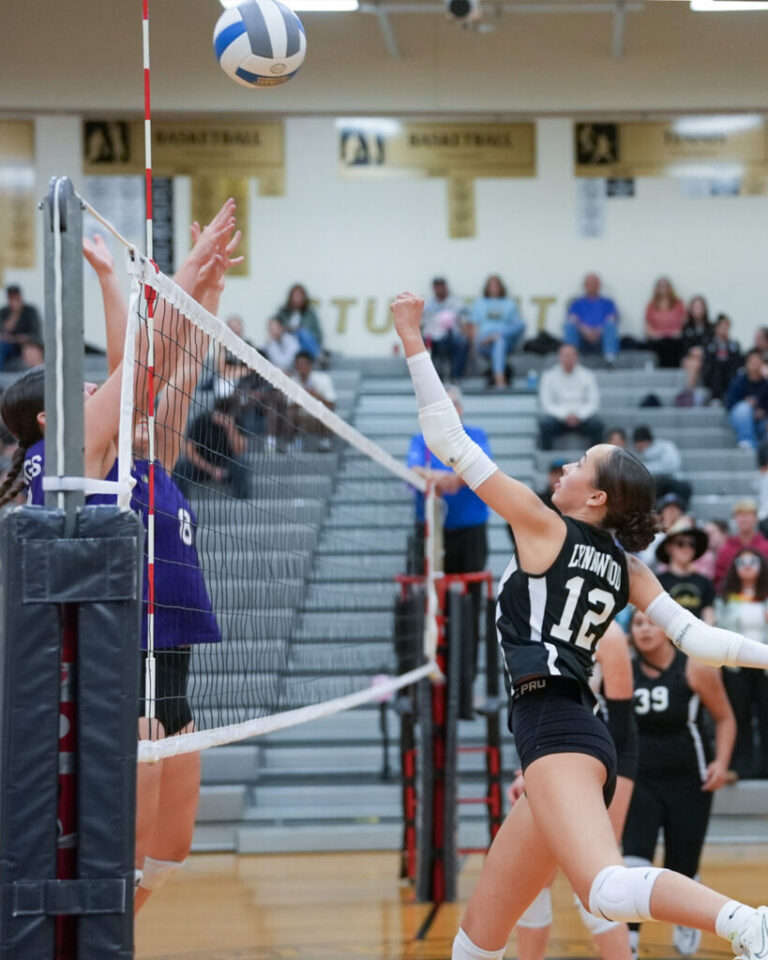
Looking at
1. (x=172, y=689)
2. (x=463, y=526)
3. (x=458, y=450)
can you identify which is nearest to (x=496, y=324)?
(x=463, y=526)

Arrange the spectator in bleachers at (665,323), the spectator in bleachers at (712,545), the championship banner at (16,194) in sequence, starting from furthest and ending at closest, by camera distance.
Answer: the championship banner at (16,194) → the spectator in bleachers at (665,323) → the spectator in bleachers at (712,545)

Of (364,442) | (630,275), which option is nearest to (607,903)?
(364,442)

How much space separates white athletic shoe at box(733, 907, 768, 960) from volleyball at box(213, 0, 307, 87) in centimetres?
367

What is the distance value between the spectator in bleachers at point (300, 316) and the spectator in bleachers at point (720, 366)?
5.27m

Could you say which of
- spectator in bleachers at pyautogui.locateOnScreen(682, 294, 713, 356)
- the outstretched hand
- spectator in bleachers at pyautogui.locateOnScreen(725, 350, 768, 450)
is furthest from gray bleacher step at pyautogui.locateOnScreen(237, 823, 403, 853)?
spectator in bleachers at pyautogui.locateOnScreen(682, 294, 713, 356)

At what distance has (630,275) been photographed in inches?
810

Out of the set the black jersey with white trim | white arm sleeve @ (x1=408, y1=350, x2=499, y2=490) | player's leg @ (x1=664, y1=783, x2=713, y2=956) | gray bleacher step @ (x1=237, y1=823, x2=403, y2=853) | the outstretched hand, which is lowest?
gray bleacher step @ (x1=237, y1=823, x2=403, y2=853)

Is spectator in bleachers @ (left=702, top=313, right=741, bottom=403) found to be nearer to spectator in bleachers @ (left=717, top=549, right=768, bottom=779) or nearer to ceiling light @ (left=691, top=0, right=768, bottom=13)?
ceiling light @ (left=691, top=0, right=768, bottom=13)

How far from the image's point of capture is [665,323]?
1972cm

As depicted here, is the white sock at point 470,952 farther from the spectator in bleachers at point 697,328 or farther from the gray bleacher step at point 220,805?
the spectator in bleachers at point 697,328

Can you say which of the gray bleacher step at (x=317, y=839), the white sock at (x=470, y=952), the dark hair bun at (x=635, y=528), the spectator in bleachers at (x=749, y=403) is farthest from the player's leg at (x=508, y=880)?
the spectator in bleachers at (x=749, y=403)

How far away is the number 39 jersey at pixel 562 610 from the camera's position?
12.8ft

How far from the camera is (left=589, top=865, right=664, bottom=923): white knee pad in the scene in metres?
3.41

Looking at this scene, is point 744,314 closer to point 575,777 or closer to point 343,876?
point 343,876
